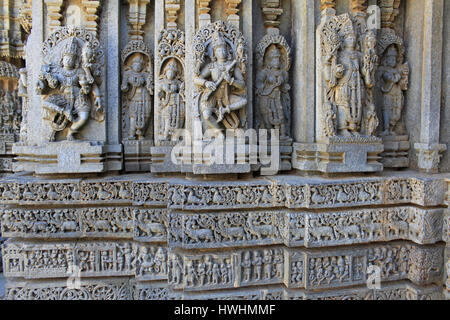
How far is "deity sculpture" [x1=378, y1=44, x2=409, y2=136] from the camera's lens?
16.1 ft

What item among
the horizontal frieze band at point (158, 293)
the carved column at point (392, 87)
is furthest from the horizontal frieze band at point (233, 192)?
the horizontal frieze band at point (158, 293)

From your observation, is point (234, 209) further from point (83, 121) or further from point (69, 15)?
point (69, 15)

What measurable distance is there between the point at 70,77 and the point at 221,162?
7.76ft

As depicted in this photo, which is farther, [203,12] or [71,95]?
[203,12]

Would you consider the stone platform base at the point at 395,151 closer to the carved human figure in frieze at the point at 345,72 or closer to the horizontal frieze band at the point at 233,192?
the horizontal frieze band at the point at 233,192

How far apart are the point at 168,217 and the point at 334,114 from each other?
265cm

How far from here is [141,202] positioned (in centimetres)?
431

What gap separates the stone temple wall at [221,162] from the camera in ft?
13.8

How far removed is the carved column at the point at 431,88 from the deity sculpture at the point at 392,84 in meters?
0.29

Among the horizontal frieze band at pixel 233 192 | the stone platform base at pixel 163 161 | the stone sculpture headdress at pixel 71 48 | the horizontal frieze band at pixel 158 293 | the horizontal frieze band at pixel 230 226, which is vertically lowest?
the horizontal frieze band at pixel 158 293

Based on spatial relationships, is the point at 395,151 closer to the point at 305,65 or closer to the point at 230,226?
the point at 305,65

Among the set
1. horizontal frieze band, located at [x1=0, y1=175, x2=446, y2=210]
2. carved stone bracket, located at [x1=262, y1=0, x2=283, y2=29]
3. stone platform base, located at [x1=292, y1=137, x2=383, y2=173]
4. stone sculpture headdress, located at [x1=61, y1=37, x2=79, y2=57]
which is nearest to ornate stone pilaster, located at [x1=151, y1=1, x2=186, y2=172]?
horizontal frieze band, located at [x1=0, y1=175, x2=446, y2=210]

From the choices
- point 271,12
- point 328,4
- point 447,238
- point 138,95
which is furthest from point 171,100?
point 447,238

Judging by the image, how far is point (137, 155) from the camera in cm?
480
